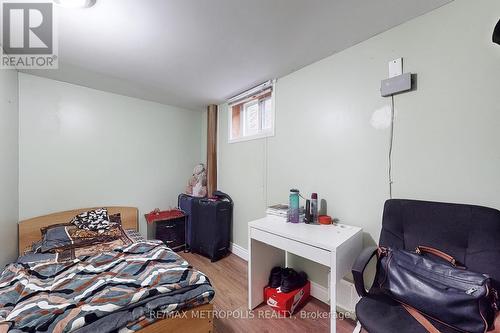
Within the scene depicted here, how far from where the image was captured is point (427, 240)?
1.23 metres

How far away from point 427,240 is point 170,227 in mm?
2796

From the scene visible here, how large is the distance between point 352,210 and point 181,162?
2.64 meters

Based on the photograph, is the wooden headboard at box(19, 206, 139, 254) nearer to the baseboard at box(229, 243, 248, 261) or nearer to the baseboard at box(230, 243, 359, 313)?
the baseboard at box(229, 243, 248, 261)

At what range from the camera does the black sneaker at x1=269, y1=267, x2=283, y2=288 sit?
6.22 feet

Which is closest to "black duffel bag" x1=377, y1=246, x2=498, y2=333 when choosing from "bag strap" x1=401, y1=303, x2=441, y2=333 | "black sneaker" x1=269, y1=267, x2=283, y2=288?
"bag strap" x1=401, y1=303, x2=441, y2=333

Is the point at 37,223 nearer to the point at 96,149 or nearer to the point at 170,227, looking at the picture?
the point at 96,149

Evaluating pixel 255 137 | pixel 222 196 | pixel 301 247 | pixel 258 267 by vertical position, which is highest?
pixel 255 137

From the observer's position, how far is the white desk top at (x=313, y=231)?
138 centimetres

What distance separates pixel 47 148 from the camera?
2.35m

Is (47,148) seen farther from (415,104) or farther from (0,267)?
(415,104)

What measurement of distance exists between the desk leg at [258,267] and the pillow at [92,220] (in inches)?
67.5

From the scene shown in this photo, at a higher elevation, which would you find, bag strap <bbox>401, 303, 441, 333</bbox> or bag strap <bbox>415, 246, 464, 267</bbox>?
bag strap <bbox>415, 246, 464, 267</bbox>

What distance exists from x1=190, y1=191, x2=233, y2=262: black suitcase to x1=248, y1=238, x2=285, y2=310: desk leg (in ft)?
3.18

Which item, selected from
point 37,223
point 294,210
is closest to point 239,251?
point 294,210
